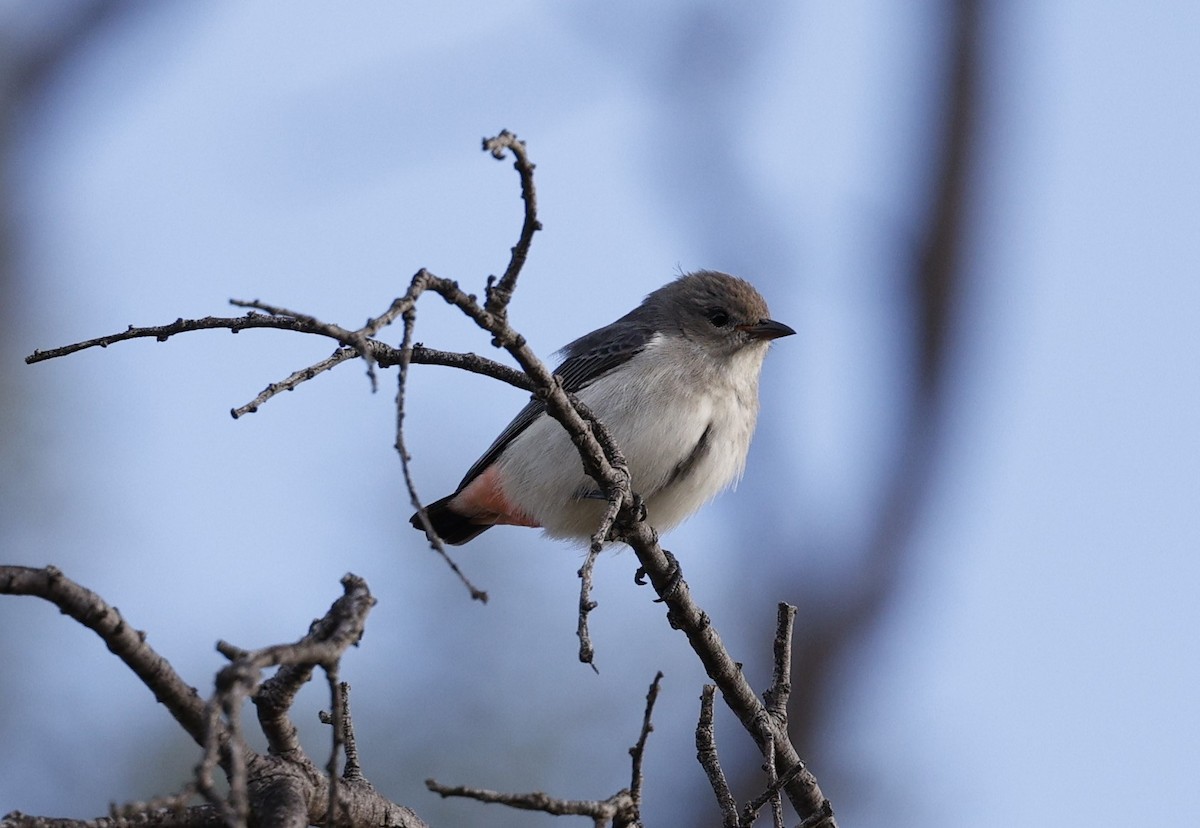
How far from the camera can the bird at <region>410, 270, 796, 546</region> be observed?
5918mm

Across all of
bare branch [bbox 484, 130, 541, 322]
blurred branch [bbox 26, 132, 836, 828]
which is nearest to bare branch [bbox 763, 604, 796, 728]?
blurred branch [bbox 26, 132, 836, 828]

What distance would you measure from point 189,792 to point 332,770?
304mm

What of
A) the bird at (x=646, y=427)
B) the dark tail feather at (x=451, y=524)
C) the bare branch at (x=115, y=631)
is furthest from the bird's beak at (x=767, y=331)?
the bare branch at (x=115, y=631)

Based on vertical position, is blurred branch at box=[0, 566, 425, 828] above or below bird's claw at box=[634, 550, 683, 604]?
below

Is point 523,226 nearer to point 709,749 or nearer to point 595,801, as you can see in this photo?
point 595,801

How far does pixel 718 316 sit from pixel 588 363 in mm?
797

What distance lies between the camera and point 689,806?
8242mm

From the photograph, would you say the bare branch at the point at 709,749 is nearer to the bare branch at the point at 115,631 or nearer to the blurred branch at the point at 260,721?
the blurred branch at the point at 260,721

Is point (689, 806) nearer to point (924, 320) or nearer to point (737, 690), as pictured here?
point (924, 320)

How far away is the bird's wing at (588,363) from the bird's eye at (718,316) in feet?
1.09

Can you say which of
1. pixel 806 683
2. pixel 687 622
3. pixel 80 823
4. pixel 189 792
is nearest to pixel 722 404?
pixel 687 622

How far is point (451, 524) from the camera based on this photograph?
683cm

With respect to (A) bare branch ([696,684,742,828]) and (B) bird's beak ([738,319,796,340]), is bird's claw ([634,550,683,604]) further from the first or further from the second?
(B) bird's beak ([738,319,796,340])

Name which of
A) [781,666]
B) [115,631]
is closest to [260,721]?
[115,631]
